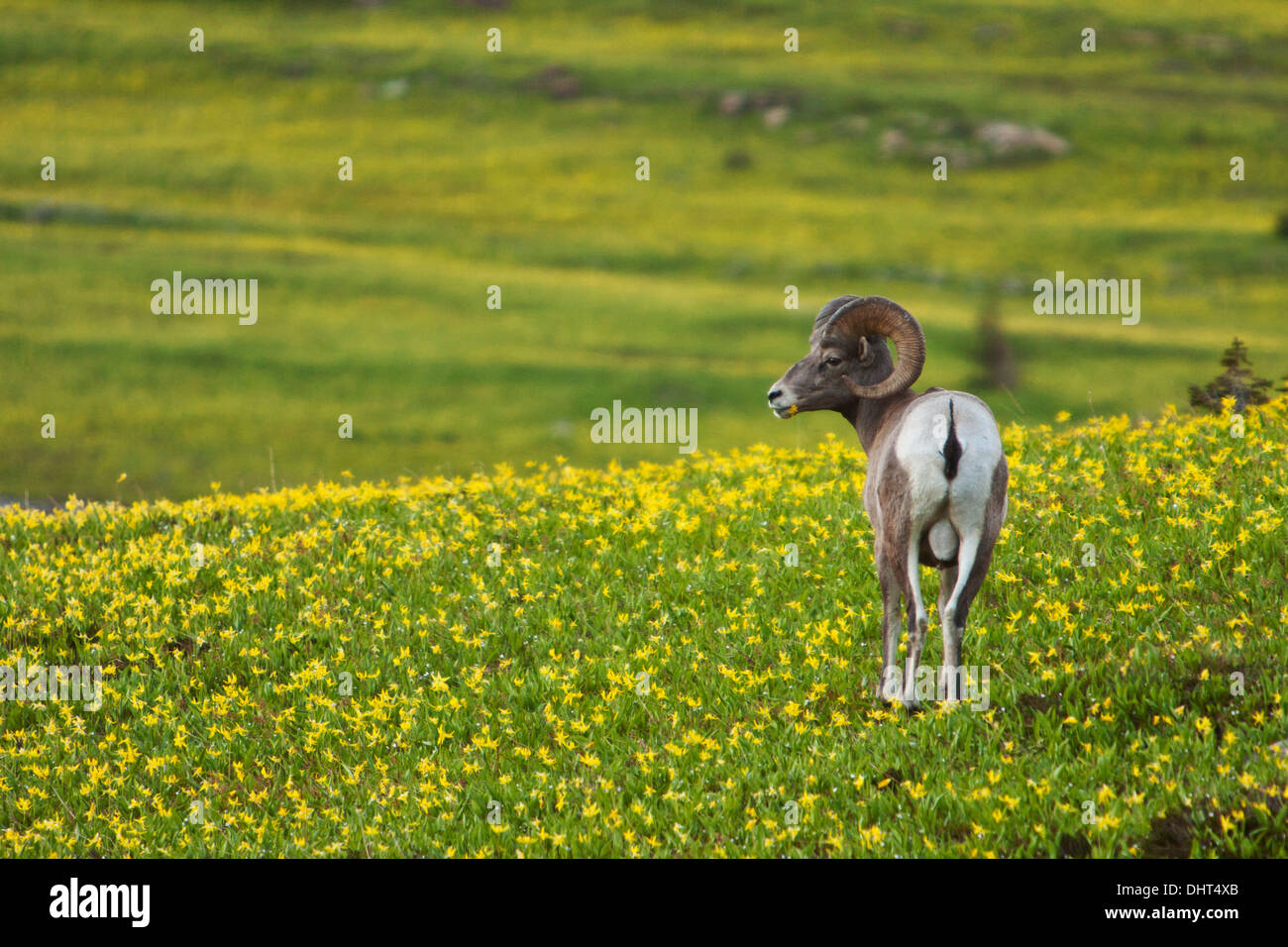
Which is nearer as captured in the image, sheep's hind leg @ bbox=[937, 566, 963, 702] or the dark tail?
the dark tail

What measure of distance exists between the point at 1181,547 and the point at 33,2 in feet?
405

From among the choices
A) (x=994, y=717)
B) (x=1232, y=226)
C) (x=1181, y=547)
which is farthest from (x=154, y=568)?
(x=1232, y=226)

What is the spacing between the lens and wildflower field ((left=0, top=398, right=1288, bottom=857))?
9.21 metres

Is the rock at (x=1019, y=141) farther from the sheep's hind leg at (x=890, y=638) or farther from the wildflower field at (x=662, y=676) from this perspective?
the sheep's hind leg at (x=890, y=638)

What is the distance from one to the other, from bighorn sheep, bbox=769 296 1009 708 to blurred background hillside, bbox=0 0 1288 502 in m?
34.3

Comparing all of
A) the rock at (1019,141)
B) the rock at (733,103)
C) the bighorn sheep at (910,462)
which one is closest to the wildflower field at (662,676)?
the bighorn sheep at (910,462)

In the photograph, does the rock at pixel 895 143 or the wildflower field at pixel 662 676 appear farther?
the rock at pixel 895 143

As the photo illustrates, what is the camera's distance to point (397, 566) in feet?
48.4

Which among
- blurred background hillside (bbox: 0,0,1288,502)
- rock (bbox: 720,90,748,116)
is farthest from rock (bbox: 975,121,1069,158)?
rock (bbox: 720,90,748,116)

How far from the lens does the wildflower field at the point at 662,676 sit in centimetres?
921

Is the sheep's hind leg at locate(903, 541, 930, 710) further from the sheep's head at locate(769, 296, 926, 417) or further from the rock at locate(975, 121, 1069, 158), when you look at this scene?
the rock at locate(975, 121, 1069, 158)

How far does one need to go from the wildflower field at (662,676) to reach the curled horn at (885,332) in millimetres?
2480

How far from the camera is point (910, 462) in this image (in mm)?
9656

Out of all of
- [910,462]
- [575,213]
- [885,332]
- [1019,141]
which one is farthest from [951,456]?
[1019,141]
